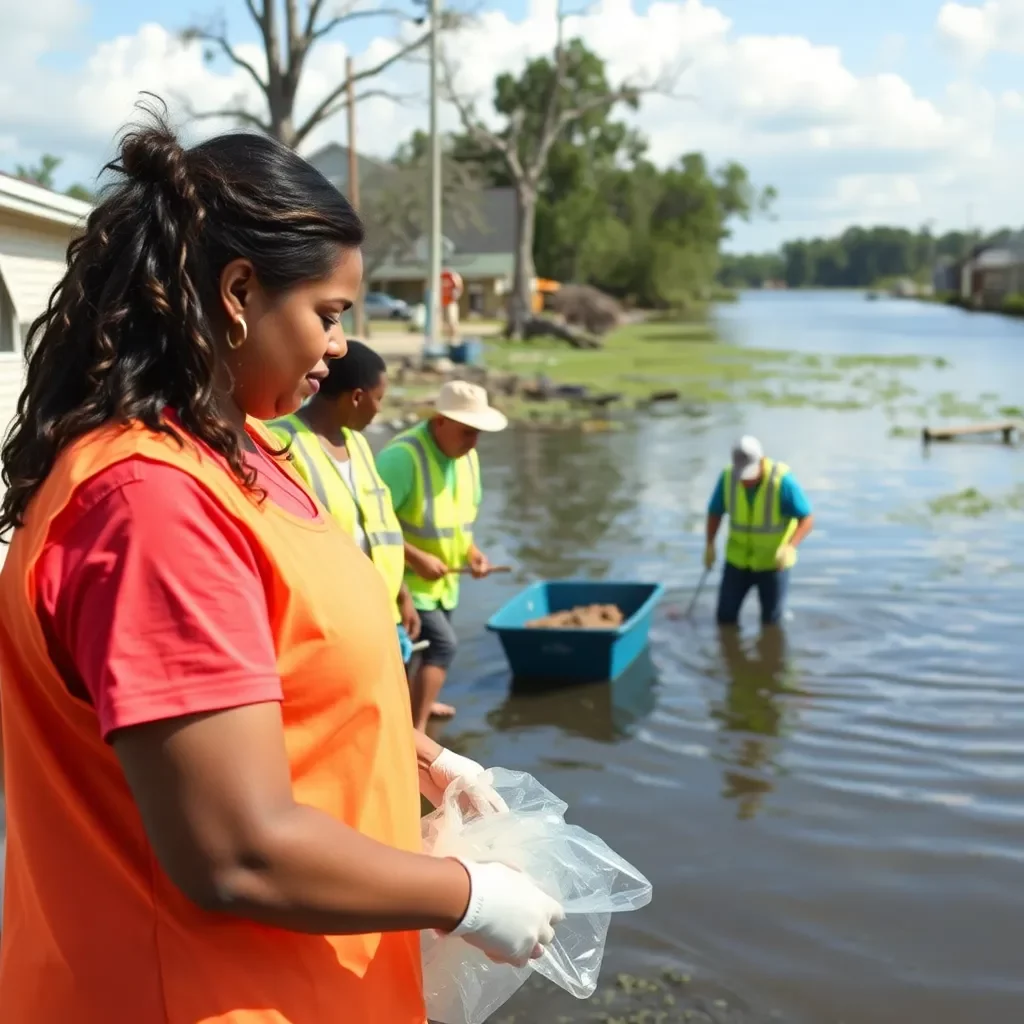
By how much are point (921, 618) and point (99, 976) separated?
33.0 feet

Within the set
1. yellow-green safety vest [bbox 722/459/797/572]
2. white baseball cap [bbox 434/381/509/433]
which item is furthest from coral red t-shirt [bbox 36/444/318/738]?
yellow-green safety vest [bbox 722/459/797/572]

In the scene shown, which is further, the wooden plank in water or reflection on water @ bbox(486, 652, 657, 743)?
the wooden plank in water

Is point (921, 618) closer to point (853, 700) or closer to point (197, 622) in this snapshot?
point (853, 700)

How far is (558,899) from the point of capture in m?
1.85

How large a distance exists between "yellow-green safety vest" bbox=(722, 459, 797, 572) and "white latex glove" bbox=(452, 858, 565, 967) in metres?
8.36

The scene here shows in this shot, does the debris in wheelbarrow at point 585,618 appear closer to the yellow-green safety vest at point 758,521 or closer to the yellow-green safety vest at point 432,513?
the yellow-green safety vest at point 758,521

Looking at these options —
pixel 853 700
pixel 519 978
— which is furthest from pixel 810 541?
pixel 519 978

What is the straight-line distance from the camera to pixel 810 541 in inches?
555

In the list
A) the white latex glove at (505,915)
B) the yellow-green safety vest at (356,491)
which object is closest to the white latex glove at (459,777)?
the white latex glove at (505,915)

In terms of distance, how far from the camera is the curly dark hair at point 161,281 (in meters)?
1.52

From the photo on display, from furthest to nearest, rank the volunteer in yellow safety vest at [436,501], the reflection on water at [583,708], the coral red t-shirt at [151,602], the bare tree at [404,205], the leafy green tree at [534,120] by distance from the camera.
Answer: the bare tree at [404,205]
the leafy green tree at [534,120]
the reflection on water at [583,708]
the volunteer in yellow safety vest at [436,501]
the coral red t-shirt at [151,602]

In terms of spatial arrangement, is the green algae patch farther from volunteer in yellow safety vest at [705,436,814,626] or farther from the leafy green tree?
the leafy green tree

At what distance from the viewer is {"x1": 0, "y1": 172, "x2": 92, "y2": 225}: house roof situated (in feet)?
32.4

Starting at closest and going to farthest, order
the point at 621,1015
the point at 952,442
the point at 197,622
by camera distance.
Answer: the point at 197,622 < the point at 621,1015 < the point at 952,442
